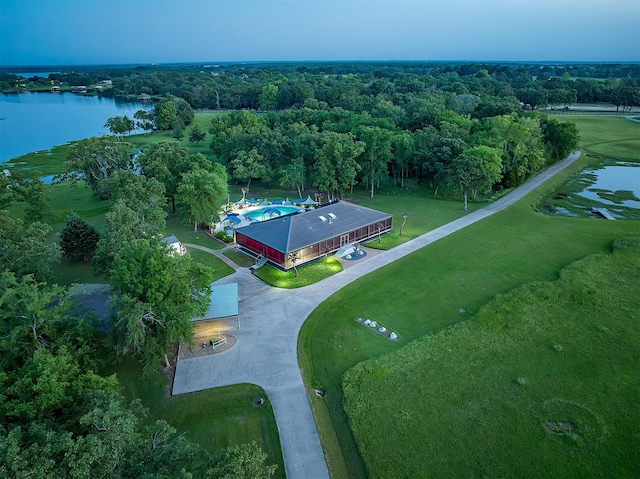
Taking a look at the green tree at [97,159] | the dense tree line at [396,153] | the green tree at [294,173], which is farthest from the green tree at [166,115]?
the green tree at [294,173]

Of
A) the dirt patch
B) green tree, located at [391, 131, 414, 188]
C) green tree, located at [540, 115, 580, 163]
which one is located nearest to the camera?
the dirt patch

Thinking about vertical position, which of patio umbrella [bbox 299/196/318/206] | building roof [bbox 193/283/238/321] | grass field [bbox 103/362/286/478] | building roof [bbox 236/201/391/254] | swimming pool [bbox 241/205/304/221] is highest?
building roof [bbox 236/201/391/254]

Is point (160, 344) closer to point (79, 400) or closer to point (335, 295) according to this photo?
point (79, 400)

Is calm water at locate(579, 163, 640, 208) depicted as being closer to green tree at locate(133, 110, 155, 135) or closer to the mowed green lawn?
the mowed green lawn

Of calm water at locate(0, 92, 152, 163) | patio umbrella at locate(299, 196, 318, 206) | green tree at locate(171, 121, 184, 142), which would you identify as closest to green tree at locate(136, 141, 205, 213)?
patio umbrella at locate(299, 196, 318, 206)

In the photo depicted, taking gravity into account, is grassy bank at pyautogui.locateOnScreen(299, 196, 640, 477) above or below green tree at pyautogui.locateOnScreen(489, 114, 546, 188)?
below

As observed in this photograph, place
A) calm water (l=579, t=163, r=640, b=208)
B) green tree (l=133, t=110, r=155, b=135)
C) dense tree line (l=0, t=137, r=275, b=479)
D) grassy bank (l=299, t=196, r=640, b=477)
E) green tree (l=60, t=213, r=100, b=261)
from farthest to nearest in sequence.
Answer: green tree (l=133, t=110, r=155, b=135) → calm water (l=579, t=163, r=640, b=208) → green tree (l=60, t=213, r=100, b=261) → grassy bank (l=299, t=196, r=640, b=477) → dense tree line (l=0, t=137, r=275, b=479)

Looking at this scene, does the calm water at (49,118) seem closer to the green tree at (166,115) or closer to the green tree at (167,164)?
the green tree at (166,115)
